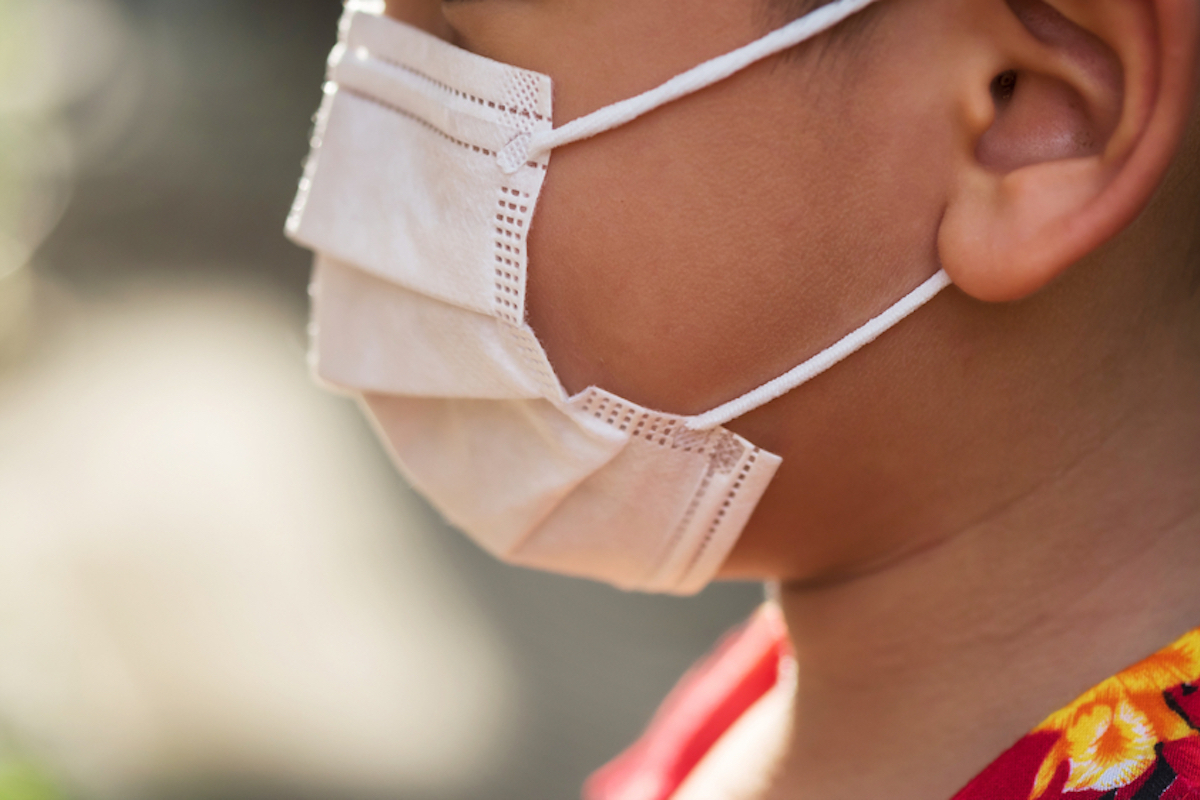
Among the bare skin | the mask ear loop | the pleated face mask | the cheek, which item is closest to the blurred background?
the pleated face mask

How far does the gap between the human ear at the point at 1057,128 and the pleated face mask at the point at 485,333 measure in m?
0.08

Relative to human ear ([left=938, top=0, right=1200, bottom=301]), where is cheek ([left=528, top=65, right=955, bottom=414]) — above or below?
below

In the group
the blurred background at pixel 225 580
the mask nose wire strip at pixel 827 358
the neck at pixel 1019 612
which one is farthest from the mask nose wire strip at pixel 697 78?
the blurred background at pixel 225 580

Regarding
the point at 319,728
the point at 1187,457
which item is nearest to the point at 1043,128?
the point at 1187,457

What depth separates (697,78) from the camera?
804 mm

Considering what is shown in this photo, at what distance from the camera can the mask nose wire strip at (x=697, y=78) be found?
0.77 meters

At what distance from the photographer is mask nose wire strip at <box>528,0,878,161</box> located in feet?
2.53

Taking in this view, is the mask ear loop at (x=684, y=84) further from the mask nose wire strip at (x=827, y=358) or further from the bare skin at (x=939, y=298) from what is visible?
the mask nose wire strip at (x=827, y=358)

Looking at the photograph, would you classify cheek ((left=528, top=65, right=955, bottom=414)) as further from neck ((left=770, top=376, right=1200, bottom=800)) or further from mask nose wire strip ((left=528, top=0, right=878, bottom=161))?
neck ((left=770, top=376, right=1200, bottom=800))

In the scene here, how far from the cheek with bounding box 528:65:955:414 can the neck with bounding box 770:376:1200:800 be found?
0.89 ft

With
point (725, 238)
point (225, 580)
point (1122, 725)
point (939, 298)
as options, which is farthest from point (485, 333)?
point (225, 580)

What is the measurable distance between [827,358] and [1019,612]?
1.03 ft

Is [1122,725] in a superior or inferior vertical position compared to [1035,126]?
inferior

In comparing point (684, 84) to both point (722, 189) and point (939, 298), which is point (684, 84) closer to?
point (722, 189)
